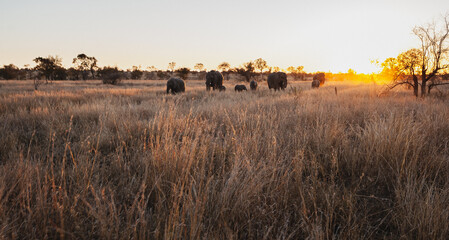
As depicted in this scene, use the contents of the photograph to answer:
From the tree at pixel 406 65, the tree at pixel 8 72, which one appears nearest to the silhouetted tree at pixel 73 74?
the tree at pixel 8 72

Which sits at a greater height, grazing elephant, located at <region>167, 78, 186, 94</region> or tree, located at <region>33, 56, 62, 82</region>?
tree, located at <region>33, 56, 62, 82</region>

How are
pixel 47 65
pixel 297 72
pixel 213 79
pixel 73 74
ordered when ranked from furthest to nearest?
pixel 297 72 → pixel 73 74 → pixel 47 65 → pixel 213 79

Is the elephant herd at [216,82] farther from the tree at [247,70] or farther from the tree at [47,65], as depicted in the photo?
the tree at [47,65]

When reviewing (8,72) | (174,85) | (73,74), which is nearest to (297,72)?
(174,85)

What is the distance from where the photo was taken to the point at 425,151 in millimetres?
2441

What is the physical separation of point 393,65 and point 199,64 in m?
87.1

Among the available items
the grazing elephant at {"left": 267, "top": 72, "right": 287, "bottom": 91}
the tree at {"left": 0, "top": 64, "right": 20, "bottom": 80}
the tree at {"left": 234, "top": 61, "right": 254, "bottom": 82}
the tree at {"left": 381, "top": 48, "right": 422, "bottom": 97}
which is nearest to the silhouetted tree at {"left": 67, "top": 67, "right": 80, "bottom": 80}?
the tree at {"left": 0, "top": 64, "right": 20, "bottom": 80}

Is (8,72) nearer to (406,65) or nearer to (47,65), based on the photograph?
(47,65)

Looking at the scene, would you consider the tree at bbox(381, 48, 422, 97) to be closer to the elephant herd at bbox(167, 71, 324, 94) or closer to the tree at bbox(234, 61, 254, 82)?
the elephant herd at bbox(167, 71, 324, 94)

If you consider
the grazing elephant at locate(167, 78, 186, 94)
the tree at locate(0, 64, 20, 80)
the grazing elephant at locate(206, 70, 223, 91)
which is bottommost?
the grazing elephant at locate(167, 78, 186, 94)

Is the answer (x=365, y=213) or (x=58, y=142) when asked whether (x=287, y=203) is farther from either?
(x=58, y=142)

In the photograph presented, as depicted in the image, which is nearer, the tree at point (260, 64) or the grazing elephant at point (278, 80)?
the grazing elephant at point (278, 80)

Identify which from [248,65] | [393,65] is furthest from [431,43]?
[248,65]

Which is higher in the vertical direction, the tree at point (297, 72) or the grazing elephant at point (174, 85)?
the tree at point (297, 72)
